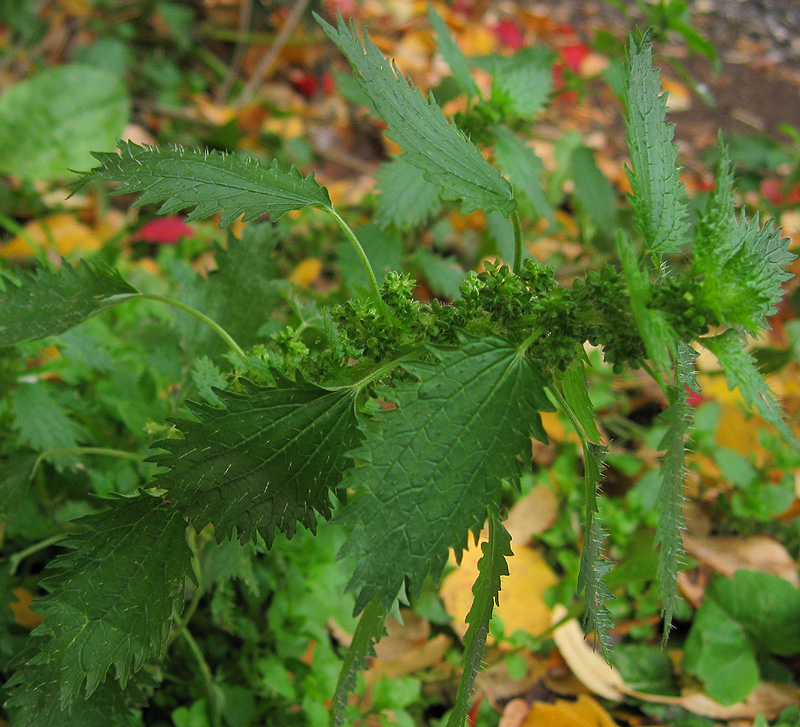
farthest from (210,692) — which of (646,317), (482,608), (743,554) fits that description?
(743,554)

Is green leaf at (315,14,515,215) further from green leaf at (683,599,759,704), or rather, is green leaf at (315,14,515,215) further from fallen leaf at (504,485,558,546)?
green leaf at (683,599,759,704)

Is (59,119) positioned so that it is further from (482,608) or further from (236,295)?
(482,608)

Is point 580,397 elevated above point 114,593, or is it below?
above

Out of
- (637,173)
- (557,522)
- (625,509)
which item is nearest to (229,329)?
(637,173)

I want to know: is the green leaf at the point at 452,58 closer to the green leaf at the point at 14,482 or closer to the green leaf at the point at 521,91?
the green leaf at the point at 521,91

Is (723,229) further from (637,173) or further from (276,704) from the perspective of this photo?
(276,704)

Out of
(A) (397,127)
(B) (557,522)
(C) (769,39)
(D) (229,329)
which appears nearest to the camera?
(A) (397,127)
